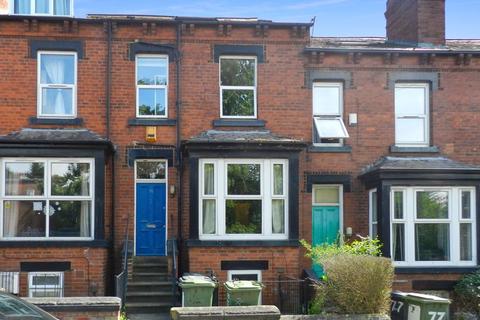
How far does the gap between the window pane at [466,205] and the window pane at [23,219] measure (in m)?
9.92

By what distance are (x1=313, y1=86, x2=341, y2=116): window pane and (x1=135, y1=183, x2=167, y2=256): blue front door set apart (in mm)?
4479

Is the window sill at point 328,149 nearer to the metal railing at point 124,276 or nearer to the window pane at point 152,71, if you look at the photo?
the window pane at point 152,71

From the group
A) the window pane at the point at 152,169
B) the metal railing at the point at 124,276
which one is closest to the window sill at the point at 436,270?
the window pane at the point at 152,169

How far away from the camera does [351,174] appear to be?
17625 mm

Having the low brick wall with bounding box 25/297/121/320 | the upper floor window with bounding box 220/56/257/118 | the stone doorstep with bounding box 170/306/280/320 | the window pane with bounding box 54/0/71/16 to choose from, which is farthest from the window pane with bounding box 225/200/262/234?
the window pane with bounding box 54/0/71/16

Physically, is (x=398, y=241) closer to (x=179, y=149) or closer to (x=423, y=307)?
(x=423, y=307)

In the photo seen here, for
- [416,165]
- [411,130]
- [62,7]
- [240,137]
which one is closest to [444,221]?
[416,165]

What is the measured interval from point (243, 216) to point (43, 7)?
8388mm

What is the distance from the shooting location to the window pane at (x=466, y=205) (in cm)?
1678

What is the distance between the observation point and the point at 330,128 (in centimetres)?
1745

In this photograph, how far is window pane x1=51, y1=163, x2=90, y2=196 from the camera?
16016 millimetres

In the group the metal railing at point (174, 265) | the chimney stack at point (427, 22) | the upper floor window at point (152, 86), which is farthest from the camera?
the chimney stack at point (427, 22)

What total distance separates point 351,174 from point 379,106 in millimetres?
1915

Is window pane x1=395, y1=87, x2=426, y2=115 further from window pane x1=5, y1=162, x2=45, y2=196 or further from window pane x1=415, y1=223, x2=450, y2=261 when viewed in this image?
window pane x1=5, y1=162, x2=45, y2=196
